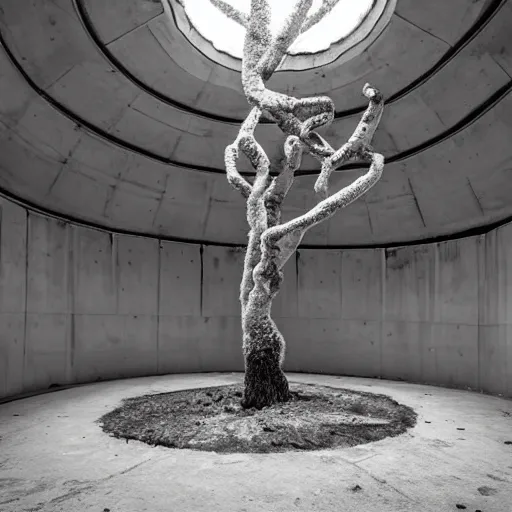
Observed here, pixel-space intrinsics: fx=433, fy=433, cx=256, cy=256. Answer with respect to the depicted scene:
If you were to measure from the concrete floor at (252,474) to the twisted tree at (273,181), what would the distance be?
144 cm

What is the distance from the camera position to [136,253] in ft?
23.8

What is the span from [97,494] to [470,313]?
5.52m

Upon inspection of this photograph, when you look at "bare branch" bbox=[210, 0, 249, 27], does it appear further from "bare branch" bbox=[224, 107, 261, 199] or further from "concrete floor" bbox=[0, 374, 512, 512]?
"concrete floor" bbox=[0, 374, 512, 512]

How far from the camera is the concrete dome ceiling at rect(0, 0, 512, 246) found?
4.87 meters

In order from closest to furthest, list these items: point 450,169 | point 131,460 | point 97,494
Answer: point 97,494
point 131,460
point 450,169

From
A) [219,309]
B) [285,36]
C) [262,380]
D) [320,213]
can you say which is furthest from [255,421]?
[285,36]

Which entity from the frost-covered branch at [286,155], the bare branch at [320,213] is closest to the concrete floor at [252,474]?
the frost-covered branch at [286,155]

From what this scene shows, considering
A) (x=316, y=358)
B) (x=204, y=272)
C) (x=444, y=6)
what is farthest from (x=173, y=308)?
(x=444, y=6)

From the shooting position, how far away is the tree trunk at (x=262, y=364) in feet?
14.9

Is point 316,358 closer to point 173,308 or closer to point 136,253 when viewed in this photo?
point 173,308

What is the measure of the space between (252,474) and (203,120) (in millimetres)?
5271

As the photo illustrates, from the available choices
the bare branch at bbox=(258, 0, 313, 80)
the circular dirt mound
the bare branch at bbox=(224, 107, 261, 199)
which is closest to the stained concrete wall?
the circular dirt mound

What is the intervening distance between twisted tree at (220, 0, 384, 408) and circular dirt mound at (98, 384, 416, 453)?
40 cm

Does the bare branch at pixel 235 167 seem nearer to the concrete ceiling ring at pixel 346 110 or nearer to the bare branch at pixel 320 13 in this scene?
the bare branch at pixel 320 13
